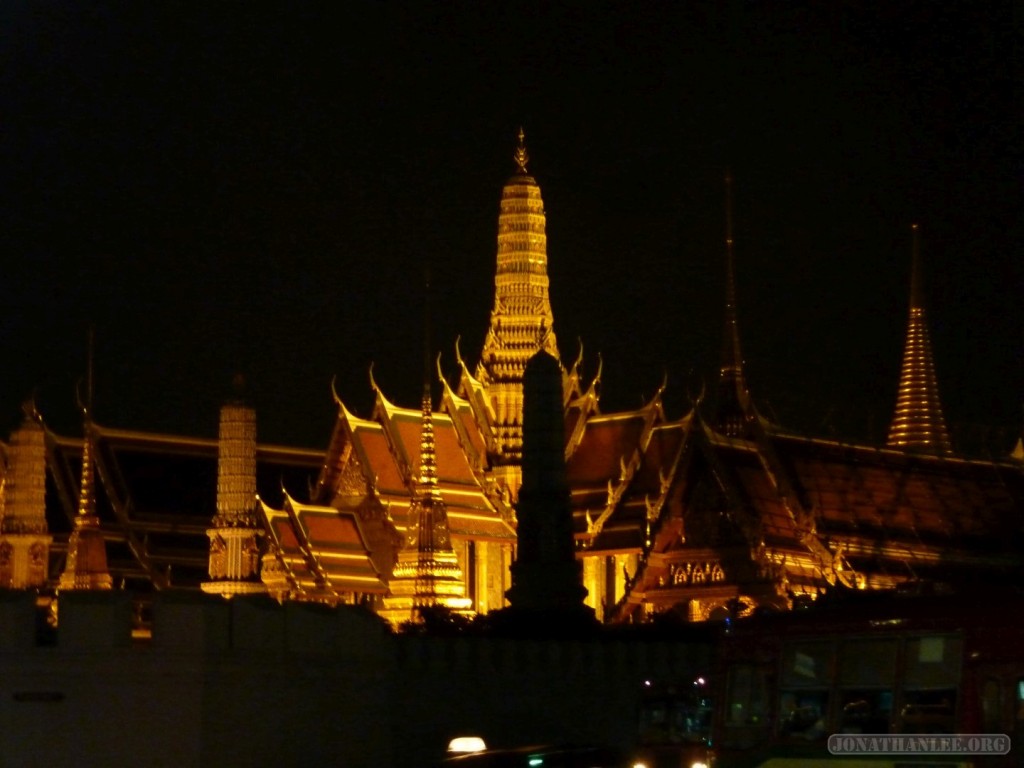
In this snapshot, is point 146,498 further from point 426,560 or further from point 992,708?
point 992,708

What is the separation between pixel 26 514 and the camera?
5016 centimetres

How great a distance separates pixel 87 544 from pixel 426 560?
25.7 ft

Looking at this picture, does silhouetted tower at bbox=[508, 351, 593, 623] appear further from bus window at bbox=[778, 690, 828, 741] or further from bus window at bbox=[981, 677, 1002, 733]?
bus window at bbox=[981, 677, 1002, 733]

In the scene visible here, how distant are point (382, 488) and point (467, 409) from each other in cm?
304

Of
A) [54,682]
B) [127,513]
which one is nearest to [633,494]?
[127,513]

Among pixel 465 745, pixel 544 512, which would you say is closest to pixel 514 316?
pixel 544 512

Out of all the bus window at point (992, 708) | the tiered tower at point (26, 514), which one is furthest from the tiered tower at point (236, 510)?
the bus window at point (992, 708)

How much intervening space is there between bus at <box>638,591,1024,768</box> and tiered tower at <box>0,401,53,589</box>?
35908 mm

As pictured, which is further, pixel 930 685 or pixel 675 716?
pixel 675 716

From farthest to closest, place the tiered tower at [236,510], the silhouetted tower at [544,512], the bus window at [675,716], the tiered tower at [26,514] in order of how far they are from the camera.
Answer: the tiered tower at [26,514] → the tiered tower at [236,510] → the silhouetted tower at [544,512] → the bus window at [675,716]

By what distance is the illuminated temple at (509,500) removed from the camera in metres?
41.3

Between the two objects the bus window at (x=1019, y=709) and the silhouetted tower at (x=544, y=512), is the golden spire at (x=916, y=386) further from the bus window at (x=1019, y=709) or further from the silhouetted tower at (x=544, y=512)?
the bus window at (x=1019, y=709)

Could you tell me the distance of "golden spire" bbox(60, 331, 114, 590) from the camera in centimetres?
4894

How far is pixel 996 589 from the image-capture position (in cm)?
1388
